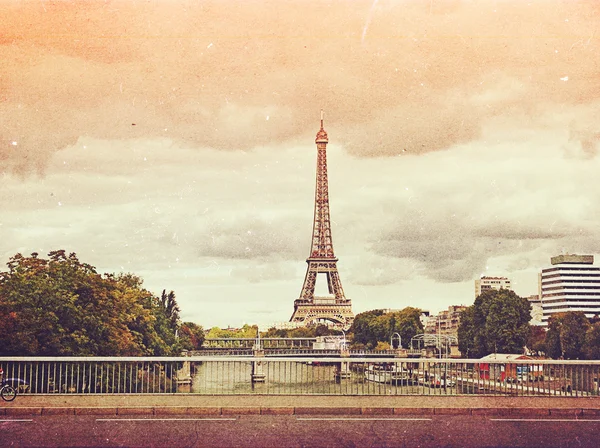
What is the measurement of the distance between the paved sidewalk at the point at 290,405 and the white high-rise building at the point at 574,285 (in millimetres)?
127983

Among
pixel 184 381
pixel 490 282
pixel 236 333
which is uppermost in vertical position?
pixel 490 282

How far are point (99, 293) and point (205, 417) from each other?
2102cm

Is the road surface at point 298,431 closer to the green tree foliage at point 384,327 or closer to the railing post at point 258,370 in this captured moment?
the railing post at point 258,370

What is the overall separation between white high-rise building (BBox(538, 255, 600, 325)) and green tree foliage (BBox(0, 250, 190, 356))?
114 metres

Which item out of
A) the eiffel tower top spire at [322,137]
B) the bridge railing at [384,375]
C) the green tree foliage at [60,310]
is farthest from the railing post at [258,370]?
the eiffel tower top spire at [322,137]

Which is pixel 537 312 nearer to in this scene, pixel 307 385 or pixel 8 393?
pixel 307 385

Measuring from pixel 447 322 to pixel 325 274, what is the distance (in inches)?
2348

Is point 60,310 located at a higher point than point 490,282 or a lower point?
lower

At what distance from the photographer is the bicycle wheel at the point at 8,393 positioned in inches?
510

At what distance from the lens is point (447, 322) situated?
495 feet

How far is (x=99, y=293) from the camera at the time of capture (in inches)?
1241

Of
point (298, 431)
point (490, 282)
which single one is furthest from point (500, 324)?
point (490, 282)

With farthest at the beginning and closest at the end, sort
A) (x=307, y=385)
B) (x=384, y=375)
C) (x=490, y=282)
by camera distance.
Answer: (x=490, y=282) < (x=307, y=385) < (x=384, y=375)

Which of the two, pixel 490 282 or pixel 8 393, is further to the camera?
pixel 490 282
